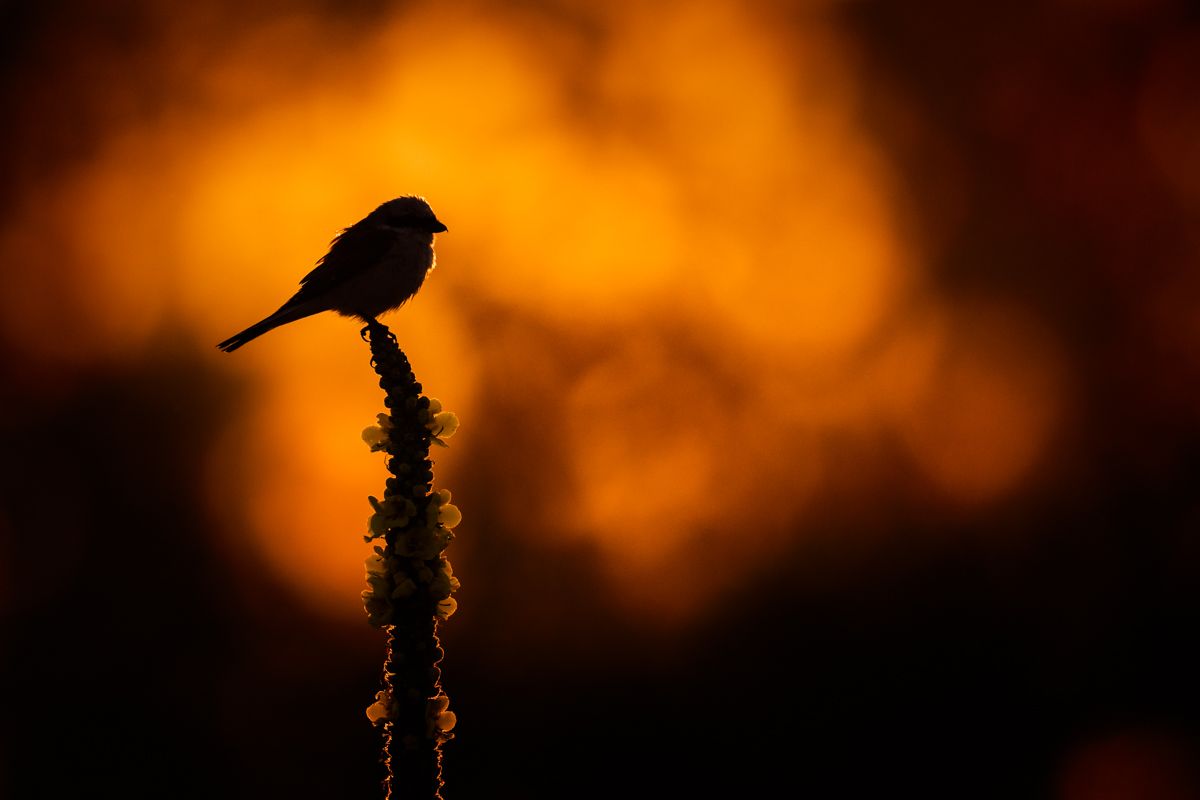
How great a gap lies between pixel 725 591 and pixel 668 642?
231 centimetres

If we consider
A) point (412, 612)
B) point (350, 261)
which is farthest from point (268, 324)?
point (412, 612)

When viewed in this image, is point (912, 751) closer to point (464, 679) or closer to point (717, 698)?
point (717, 698)

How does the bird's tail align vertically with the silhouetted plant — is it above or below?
above

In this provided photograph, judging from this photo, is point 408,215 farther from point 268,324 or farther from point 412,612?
point 412,612

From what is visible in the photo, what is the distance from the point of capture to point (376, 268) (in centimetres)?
1277

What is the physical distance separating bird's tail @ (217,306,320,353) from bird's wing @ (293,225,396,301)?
151 millimetres

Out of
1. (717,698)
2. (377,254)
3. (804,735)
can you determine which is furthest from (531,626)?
(377,254)

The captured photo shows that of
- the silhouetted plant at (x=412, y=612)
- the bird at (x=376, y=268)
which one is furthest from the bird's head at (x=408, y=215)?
the silhouetted plant at (x=412, y=612)

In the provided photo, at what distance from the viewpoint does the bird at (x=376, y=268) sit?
12742 mm

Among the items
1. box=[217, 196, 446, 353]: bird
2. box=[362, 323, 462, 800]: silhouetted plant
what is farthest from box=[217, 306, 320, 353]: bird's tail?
box=[362, 323, 462, 800]: silhouetted plant

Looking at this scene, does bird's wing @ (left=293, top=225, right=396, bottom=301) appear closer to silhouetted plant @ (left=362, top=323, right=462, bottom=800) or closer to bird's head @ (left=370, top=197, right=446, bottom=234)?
bird's head @ (left=370, top=197, right=446, bottom=234)

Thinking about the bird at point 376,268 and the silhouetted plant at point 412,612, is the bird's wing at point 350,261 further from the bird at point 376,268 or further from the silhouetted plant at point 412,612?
the silhouetted plant at point 412,612

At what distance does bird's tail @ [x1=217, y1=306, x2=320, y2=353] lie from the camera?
469 inches

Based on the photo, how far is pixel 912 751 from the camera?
82.7 ft
